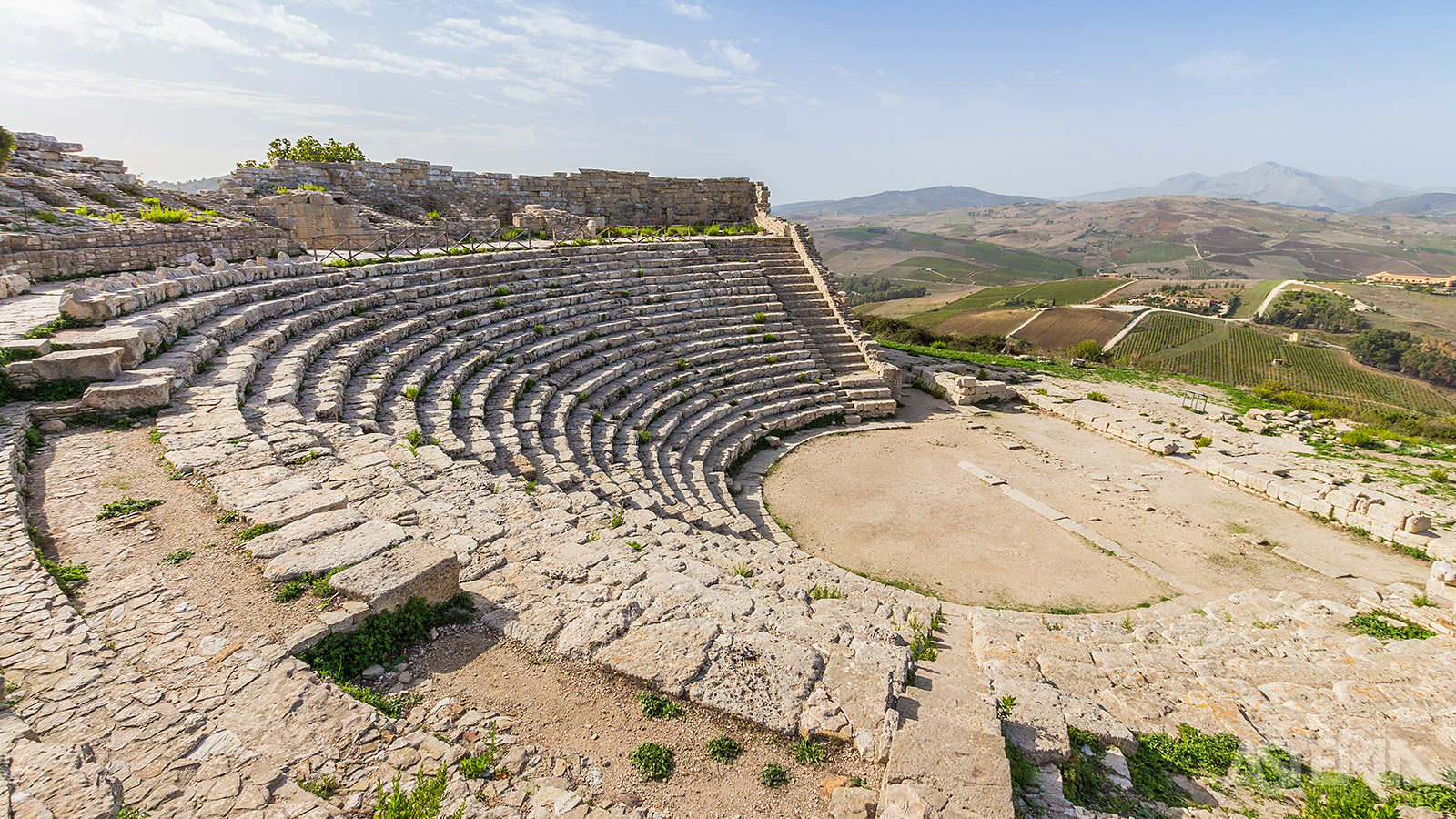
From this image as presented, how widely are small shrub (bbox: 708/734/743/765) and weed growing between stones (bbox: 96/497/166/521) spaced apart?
5077 mm

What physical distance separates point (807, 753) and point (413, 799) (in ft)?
6.94

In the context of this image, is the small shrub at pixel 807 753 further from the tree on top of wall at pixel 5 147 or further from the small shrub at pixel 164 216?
the tree on top of wall at pixel 5 147

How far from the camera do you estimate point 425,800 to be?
9.35 ft

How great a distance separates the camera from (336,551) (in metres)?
4.50

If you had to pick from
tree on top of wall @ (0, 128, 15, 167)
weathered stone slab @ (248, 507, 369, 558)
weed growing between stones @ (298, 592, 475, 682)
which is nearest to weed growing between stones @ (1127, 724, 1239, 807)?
weed growing between stones @ (298, 592, 475, 682)

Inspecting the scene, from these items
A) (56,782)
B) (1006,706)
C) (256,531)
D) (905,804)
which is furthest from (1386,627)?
(256,531)

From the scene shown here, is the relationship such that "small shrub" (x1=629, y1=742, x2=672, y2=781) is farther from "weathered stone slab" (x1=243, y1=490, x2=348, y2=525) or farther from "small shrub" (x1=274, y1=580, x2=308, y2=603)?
"weathered stone slab" (x1=243, y1=490, x2=348, y2=525)

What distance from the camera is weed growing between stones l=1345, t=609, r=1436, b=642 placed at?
7113 mm

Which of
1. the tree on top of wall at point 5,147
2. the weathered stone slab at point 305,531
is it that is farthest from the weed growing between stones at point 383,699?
the tree on top of wall at point 5,147

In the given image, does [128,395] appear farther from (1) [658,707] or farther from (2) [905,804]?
(2) [905,804]

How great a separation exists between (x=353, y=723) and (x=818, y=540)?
7.94 meters

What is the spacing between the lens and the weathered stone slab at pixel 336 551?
4277 mm

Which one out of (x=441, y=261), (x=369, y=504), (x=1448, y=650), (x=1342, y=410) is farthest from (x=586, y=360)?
(x=1342, y=410)

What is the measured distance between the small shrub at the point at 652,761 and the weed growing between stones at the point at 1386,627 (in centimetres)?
868
